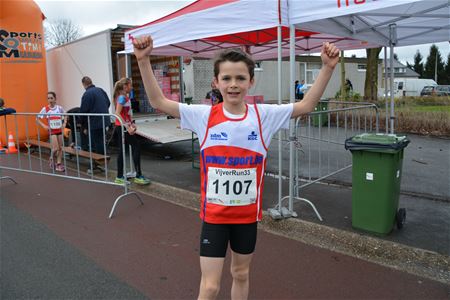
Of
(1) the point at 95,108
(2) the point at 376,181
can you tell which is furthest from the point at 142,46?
(1) the point at 95,108

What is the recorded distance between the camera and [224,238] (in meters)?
2.36

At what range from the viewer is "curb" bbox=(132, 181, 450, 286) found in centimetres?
371

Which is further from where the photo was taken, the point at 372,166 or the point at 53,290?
the point at 372,166

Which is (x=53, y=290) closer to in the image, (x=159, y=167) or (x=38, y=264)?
(x=38, y=264)

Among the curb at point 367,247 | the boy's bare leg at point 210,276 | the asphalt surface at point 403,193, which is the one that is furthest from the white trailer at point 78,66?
the boy's bare leg at point 210,276

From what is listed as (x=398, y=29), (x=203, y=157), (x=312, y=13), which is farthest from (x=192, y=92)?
(x=203, y=157)

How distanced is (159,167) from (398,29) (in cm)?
544

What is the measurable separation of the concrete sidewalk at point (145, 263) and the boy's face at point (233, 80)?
182 cm

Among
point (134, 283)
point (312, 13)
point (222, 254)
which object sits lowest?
point (134, 283)

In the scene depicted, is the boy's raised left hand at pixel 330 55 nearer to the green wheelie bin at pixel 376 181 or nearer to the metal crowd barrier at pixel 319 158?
the green wheelie bin at pixel 376 181

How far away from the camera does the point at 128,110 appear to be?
7027mm

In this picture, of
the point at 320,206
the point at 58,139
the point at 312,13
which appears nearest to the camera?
the point at 312,13

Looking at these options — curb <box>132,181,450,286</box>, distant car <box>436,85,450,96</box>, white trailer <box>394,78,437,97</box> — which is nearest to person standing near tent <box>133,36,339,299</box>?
curb <box>132,181,450,286</box>

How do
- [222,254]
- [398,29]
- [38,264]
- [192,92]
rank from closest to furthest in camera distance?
[222,254]
[38,264]
[398,29]
[192,92]
